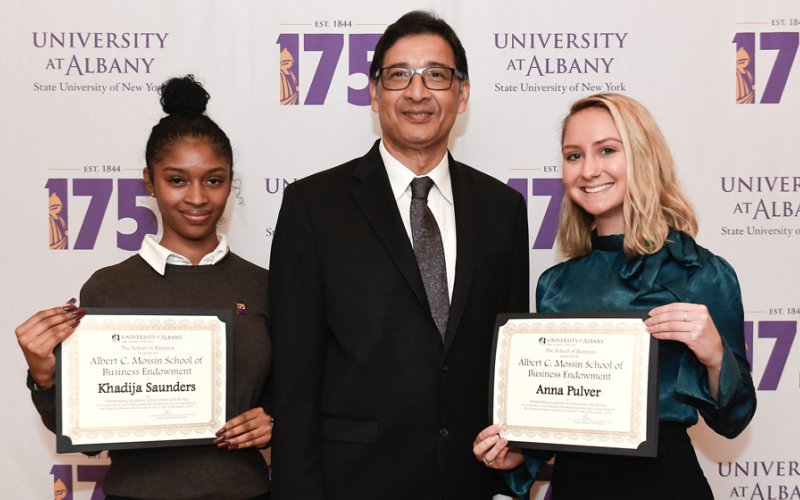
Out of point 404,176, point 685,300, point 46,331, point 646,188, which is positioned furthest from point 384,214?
point 46,331

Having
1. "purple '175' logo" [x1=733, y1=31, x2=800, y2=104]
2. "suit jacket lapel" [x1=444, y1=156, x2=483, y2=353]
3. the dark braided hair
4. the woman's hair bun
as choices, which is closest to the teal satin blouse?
"suit jacket lapel" [x1=444, y1=156, x2=483, y2=353]

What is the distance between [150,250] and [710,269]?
57.8 inches

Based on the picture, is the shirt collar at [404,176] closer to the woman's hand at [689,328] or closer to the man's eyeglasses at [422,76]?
the man's eyeglasses at [422,76]

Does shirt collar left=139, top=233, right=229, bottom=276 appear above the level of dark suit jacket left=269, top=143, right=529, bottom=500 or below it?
above

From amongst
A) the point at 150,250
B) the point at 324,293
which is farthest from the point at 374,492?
the point at 150,250

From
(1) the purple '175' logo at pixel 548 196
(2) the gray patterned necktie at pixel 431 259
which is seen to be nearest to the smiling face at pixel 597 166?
(2) the gray patterned necktie at pixel 431 259

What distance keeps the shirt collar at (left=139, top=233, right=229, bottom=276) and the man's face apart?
57 cm

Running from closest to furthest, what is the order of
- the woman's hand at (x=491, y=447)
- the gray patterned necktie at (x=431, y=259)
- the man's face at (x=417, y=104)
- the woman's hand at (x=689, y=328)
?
the woman's hand at (x=689, y=328) → the woman's hand at (x=491, y=447) → the gray patterned necktie at (x=431, y=259) → the man's face at (x=417, y=104)

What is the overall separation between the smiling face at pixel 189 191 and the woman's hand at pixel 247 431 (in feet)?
1.56

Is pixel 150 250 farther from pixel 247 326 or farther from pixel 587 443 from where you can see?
pixel 587 443

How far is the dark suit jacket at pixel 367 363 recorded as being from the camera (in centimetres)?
191

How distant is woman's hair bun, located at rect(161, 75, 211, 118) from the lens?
223 cm

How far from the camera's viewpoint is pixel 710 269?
6.04ft

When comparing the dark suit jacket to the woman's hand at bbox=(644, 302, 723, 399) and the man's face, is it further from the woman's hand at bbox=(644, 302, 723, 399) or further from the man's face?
the woman's hand at bbox=(644, 302, 723, 399)
